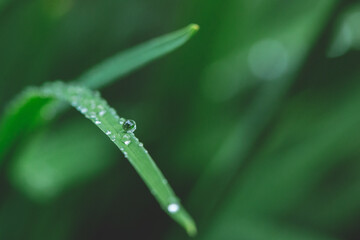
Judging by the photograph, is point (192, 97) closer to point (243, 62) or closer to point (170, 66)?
point (170, 66)

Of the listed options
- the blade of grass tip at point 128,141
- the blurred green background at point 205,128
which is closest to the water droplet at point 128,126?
the blade of grass tip at point 128,141

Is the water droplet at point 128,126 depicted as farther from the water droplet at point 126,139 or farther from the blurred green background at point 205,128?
the blurred green background at point 205,128

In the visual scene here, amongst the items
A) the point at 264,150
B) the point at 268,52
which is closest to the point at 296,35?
the point at 268,52

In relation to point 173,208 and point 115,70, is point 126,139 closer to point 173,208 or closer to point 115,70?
point 173,208

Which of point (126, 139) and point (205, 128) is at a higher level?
point (126, 139)

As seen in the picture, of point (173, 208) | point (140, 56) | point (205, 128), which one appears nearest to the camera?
point (173, 208)

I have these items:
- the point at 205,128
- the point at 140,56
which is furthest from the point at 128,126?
the point at 205,128
